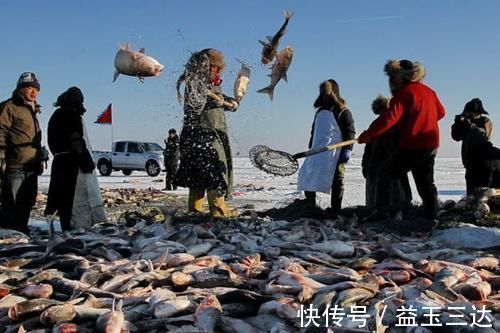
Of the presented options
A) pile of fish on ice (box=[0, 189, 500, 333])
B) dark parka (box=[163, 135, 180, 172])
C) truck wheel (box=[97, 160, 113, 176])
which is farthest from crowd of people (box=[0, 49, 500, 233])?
truck wheel (box=[97, 160, 113, 176])

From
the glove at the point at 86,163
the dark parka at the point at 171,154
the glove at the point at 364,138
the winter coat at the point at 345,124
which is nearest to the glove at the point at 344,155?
the winter coat at the point at 345,124

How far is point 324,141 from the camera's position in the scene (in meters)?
8.38

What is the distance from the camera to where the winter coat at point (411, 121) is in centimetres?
690

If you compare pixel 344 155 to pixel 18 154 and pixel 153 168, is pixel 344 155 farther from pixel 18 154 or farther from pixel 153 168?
pixel 153 168

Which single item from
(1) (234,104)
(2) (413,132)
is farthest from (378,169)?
(1) (234,104)

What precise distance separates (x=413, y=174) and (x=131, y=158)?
22814 mm

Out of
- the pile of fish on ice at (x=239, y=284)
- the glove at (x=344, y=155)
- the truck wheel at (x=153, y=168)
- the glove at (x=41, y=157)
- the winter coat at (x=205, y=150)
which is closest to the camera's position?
the pile of fish on ice at (x=239, y=284)

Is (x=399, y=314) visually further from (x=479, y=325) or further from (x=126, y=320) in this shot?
(x=126, y=320)

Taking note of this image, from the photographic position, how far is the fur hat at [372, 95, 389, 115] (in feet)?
28.1

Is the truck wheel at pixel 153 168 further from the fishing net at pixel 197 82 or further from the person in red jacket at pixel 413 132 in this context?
the person in red jacket at pixel 413 132

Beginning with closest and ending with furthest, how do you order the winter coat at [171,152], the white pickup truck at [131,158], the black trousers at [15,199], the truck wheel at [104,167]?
the black trousers at [15,199] → the winter coat at [171,152] → the white pickup truck at [131,158] → the truck wheel at [104,167]

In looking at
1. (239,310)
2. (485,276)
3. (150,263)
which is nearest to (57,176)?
(150,263)

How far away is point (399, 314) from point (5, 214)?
5.31m

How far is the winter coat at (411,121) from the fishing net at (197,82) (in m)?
1.96
